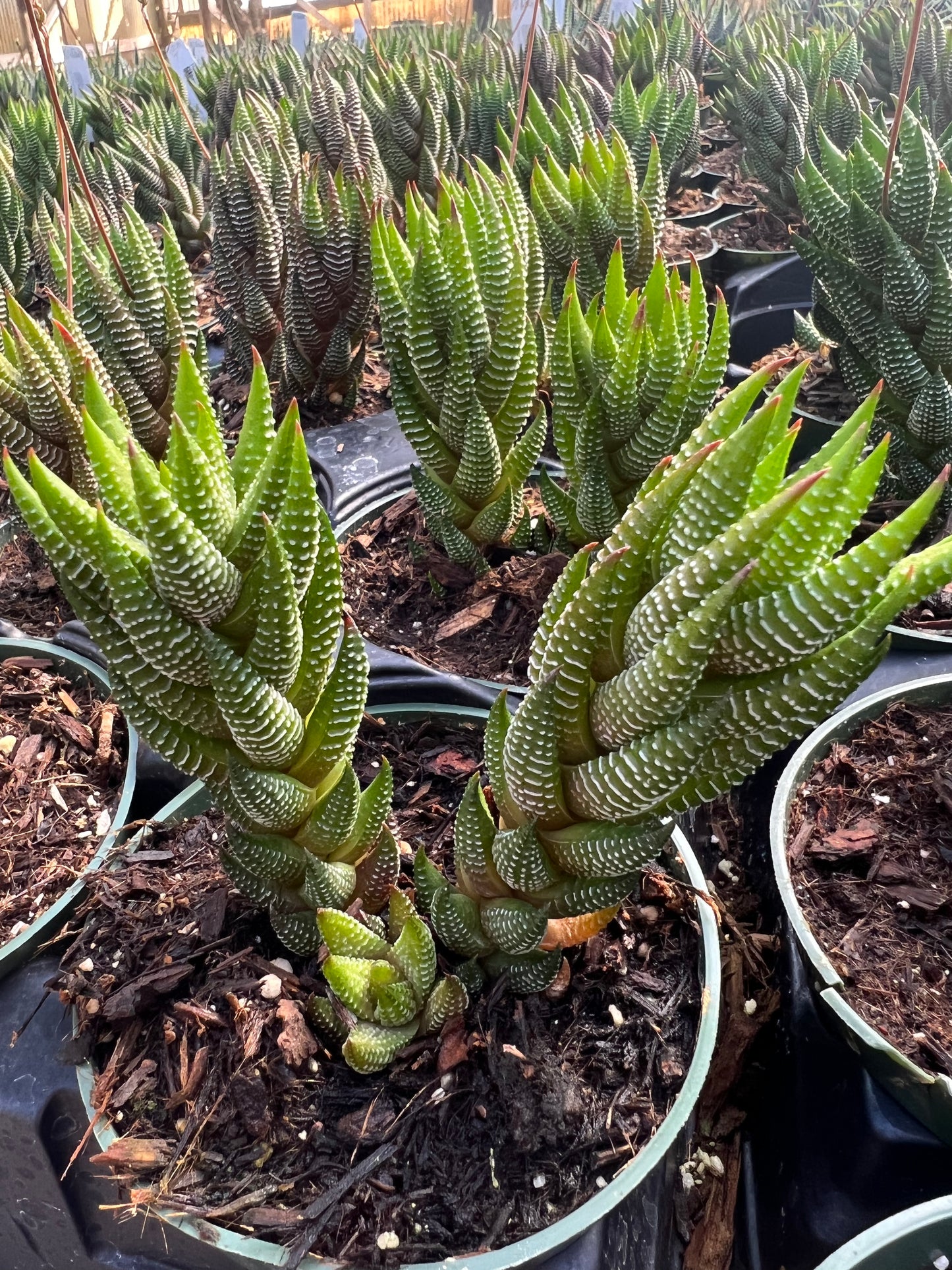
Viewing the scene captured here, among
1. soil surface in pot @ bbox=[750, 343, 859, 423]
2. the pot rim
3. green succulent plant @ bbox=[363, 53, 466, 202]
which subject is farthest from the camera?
green succulent plant @ bbox=[363, 53, 466, 202]

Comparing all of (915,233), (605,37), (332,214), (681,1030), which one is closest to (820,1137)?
(681,1030)

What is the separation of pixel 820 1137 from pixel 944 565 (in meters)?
0.77

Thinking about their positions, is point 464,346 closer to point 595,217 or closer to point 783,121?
point 595,217

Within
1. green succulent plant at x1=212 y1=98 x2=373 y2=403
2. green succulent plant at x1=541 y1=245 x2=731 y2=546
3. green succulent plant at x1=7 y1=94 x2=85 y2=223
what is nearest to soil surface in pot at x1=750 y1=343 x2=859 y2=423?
green succulent plant at x1=541 y1=245 x2=731 y2=546

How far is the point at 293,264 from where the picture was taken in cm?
195

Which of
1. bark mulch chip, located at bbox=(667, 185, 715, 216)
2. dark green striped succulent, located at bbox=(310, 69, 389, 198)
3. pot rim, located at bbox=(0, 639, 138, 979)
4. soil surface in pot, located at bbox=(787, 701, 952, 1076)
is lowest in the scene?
soil surface in pot, located at bbox=(787, 701, 952, 1076)

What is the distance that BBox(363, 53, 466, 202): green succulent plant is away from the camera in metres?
2.73

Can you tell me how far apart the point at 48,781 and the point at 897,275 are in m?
1.66

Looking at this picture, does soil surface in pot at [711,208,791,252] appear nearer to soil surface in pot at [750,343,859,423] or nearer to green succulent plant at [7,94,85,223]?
soil surface in pot at [750,343,859,423]

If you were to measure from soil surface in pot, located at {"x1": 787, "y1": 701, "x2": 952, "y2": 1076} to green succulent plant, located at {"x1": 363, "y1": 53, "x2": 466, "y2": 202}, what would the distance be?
7.25 feet

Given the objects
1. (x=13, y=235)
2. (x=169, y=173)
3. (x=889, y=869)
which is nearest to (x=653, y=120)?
(x=169, y=173)

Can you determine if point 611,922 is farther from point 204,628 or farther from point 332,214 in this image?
point 332,214

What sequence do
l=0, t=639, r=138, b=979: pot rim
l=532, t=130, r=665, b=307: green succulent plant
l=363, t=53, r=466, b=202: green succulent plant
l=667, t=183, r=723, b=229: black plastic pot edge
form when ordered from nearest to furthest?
l=0, t=639, r=138, b=979: pot rim < l=532, t=130, r=665, b=307: green succulent plant < l=363, t=53, r=466, b=202: green succulent plant < l=667, t=183, r=723, b=229: black plastic pot edge

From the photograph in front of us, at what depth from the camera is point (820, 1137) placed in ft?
3.34
